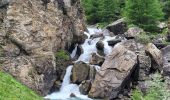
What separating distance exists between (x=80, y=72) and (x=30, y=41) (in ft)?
19.1

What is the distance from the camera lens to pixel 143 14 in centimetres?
5472

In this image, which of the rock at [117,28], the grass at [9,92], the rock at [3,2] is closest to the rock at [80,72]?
the rock at [3,2]

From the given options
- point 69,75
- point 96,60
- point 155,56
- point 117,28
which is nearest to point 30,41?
point 69,75

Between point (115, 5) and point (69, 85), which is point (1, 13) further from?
point (115, 5)

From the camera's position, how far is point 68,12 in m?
43.3

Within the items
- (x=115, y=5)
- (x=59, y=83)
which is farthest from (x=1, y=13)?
(x=115, y=5)

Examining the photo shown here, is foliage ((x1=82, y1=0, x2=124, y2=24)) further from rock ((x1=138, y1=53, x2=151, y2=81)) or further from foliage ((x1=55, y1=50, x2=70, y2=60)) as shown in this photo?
rock ((x1=138, y1=53, x2=151, y2=81))

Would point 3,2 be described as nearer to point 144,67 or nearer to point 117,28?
point 144,67

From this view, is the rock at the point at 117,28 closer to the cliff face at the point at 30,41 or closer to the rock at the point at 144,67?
the rock at the point at 144,67

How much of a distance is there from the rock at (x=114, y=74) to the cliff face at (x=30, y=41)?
4331 millimetres

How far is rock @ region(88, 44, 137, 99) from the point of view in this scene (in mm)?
36094

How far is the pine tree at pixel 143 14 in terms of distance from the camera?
179 ft

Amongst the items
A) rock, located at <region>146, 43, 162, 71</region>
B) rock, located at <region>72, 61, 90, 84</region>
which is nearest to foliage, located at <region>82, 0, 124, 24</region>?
rock, located at <region>146, 43, 162, 71</region>

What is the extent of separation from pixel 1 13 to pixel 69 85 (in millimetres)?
9265
